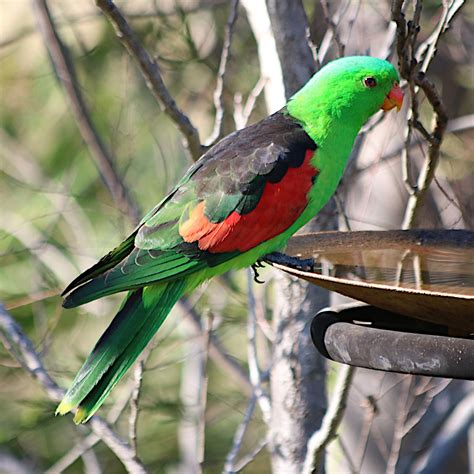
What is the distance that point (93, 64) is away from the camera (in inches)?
198

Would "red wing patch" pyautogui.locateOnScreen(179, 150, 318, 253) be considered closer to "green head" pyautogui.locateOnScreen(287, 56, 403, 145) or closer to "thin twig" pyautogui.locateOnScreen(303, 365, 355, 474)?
"green head" pyautogui.locateOnScreen(287, 56, 403, 145)

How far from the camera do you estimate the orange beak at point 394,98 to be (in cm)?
283

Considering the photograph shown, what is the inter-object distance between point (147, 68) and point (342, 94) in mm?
671

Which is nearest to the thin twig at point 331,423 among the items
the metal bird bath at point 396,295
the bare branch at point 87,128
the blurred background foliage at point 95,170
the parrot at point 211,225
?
the metal bird bath at point 396,295

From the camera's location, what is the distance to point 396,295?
1664 mm

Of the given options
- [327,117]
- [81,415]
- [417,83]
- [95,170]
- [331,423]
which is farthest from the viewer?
[95,170]

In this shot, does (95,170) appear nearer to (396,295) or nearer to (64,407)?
(64,407)

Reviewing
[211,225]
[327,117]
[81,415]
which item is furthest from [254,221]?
[81,415]

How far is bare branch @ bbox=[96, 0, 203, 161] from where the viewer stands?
235 centimetres

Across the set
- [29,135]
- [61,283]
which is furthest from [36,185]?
[29,135]

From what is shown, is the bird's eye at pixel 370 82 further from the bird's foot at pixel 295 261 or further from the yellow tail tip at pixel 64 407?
the yellow tail tip at pixel 64 407

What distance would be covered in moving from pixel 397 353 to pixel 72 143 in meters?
4.07

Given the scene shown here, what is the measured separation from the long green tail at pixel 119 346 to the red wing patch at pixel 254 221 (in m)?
0.17

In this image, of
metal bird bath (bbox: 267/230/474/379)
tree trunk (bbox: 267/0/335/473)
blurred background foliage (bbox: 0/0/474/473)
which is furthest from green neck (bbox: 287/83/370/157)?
blurred background foliage (bbox: 0/0/474/473)
